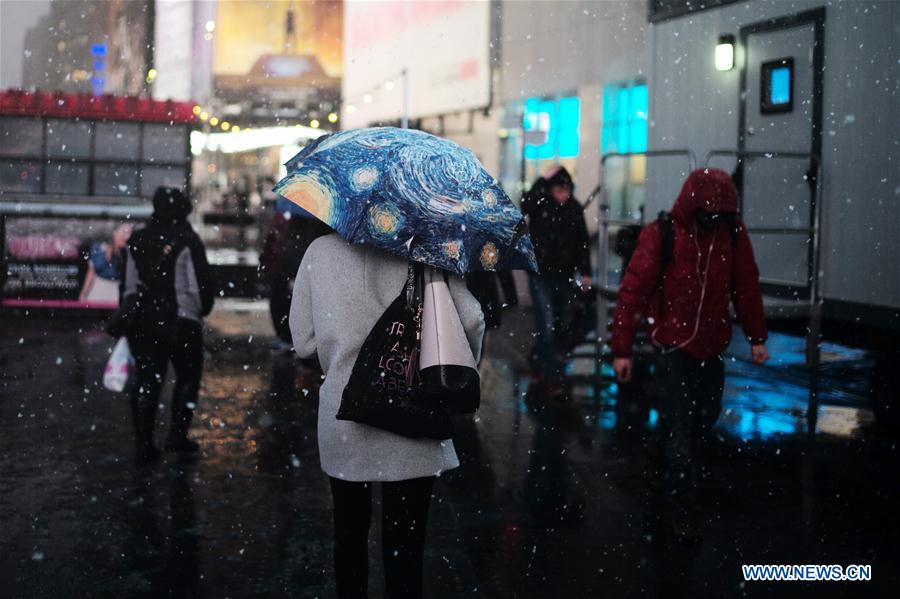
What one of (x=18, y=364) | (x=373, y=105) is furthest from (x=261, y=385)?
(x=373, y=105)

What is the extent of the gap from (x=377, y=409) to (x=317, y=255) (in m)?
0.56

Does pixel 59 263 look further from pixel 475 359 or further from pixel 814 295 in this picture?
pixel 475 359

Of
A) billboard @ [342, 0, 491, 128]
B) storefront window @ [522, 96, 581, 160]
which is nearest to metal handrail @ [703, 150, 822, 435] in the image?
storefront window @ [522, 96, 581, 160]

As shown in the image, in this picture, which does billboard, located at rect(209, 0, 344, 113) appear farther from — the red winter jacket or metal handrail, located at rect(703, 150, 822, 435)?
the red winter jacket

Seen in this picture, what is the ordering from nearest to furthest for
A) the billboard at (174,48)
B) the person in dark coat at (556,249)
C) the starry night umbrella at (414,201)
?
the starry night umbrella at (414,201) < the person in dark coat at (556,249) < the billboard at (174,48)

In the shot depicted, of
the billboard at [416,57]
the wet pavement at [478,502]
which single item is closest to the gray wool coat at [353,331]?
the wet pavement at [478,502]

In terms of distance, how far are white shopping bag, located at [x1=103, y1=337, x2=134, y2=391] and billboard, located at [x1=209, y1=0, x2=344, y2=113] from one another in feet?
172

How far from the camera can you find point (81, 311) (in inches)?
622

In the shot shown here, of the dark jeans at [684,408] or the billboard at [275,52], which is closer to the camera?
the dark jeans at [684,408]

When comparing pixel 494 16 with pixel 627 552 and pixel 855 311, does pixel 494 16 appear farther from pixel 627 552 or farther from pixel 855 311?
pixel 627 552

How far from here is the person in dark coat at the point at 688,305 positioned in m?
6.19

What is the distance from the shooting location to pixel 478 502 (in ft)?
22.7

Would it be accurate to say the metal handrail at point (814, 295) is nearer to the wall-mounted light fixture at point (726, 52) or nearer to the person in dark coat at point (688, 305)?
the wall-mounted light fixture at point (726, 52)

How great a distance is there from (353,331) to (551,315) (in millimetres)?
6763
